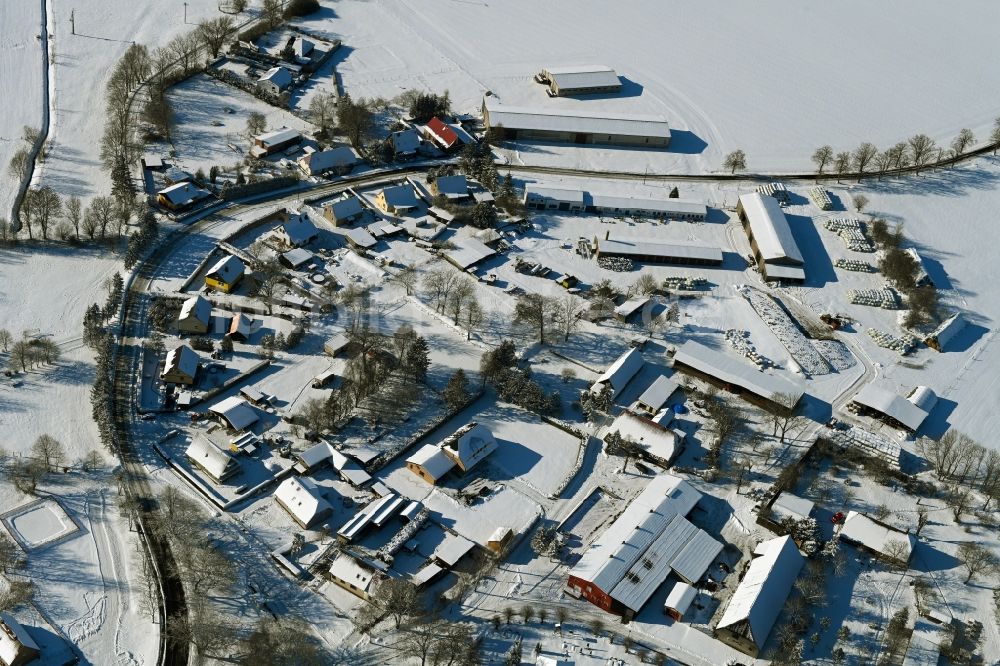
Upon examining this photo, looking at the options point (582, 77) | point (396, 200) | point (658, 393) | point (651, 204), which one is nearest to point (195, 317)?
point (396, 200)

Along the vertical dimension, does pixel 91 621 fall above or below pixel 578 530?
below

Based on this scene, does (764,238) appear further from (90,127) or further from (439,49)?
(90,127)

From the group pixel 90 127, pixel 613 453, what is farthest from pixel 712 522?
pixel 90 127

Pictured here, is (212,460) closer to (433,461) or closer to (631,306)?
(433,461)

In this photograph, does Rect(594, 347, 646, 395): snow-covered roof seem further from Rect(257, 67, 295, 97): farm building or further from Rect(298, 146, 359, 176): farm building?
Rect(257, 67, 295, 97): farm building

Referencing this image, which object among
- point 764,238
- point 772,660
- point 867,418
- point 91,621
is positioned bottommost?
point 91,621

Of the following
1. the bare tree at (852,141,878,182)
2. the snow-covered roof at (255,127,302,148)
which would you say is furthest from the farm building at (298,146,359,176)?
the bare tree at (852,141,878,182)

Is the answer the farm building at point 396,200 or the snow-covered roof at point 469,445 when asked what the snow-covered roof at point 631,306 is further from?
Result: the farm building at point 396,200
